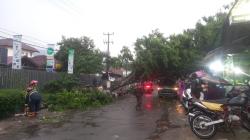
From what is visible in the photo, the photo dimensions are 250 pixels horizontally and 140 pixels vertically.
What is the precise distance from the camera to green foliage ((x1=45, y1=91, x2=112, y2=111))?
20.4 m

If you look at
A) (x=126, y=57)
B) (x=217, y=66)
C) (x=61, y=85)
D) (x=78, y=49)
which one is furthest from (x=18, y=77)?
(x=78, y=49)

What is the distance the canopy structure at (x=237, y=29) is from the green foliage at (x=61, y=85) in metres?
11.9

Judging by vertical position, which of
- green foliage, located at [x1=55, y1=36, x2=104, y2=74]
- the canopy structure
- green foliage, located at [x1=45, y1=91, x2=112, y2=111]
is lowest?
green foliage, located at [x1=45, y1=91, x2=112, y2=111]

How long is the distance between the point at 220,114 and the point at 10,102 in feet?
31.1

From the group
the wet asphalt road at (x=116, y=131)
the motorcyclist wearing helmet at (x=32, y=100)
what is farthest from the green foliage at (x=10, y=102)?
the wet asphalt road at (x=116, y=131)

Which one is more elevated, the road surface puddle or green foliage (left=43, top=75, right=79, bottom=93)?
green foliage (left=43, top=75, right=79, bottom=93)

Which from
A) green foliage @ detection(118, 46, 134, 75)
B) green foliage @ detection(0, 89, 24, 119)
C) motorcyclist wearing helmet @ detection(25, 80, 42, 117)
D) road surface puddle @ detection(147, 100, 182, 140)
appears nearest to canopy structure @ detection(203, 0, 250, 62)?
road surface puddle @ detection(147, 100, 182, 140)

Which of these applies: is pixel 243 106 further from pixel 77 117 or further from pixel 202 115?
pixel 77 117

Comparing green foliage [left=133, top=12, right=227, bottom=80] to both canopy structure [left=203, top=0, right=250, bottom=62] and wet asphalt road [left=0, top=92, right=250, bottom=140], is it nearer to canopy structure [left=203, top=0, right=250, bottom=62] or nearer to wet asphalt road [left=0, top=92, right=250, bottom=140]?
canopy structure [left=203, top=0, right=250, bottom=62]

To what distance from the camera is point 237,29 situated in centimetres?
1388

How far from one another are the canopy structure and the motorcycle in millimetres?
2510

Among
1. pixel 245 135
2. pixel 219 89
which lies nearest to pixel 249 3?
pixel 245 135

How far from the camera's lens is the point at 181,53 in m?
36.8

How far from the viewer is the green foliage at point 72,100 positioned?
20.4 m
